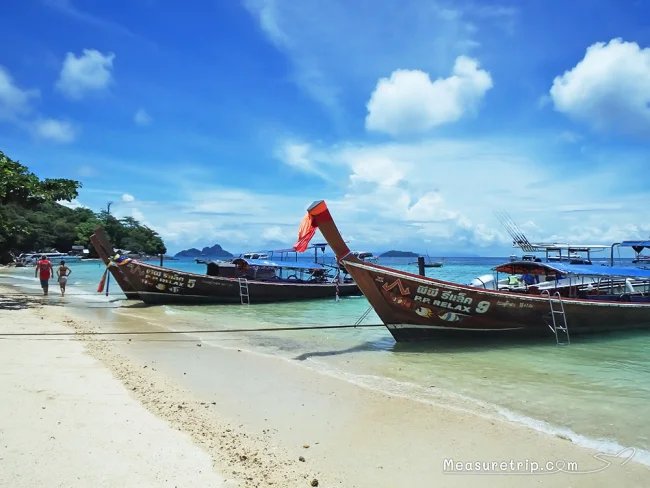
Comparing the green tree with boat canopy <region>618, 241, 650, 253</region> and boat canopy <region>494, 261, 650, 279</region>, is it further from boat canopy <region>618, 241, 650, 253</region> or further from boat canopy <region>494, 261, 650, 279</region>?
boat canopy <region>618, 241, 650, 253</region>

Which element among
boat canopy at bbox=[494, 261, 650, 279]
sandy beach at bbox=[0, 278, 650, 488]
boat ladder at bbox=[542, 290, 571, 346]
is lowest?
sandy beach at bbox=[0, 278, 650, 488]

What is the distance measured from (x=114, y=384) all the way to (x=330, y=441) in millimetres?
2888

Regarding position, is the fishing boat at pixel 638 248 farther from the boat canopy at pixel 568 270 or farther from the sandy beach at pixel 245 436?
the sandy beach at pixel 245 436

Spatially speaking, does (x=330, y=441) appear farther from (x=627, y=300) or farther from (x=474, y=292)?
(x=627, y=300)

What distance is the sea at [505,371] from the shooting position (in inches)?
230

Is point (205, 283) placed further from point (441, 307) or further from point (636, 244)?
point (636, 244)

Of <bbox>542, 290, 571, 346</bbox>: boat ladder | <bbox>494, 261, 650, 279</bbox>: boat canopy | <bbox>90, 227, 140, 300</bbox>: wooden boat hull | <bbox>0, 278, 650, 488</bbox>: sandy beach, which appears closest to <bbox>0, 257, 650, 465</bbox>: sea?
<bbox>542, 290, 571, 346</bbox>: boat ladder

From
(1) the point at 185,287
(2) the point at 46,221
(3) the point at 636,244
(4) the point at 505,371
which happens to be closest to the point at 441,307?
(4) the point at 505,371

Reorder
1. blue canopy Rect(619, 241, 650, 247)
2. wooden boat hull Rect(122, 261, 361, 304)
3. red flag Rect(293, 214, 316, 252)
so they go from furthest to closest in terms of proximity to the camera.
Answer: wooden boat hull Rect(122, 261, 361, 304)
blue canopy Rect(619, 241, 650, 247)
red flag Rect(293, 214, 316, 252)

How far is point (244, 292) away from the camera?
770 inches

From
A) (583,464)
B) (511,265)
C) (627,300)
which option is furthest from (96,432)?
(627,300)

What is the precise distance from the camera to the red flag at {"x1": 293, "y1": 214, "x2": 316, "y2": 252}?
29.4 ft

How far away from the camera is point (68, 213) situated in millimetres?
88188

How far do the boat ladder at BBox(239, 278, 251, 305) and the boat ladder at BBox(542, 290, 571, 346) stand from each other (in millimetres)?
11609
